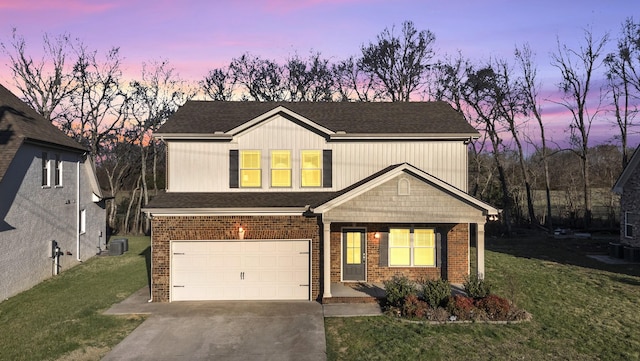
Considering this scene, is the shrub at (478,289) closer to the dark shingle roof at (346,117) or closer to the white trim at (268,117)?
the dark shingle roof at (346,117)

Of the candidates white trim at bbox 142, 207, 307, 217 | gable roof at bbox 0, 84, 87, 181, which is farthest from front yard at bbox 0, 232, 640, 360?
gable roof at bbox 0, 84, 87, 181

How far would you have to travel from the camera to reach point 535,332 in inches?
408

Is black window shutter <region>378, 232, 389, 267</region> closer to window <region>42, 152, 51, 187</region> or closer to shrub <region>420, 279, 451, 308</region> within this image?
shrub <region>420, 279, 451, 308</region>

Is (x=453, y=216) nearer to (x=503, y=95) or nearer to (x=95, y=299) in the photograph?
(x=95, y=299)

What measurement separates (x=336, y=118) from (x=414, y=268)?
22.9ft

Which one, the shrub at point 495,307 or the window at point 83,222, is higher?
the window at point 83,222

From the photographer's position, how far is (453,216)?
13.0m

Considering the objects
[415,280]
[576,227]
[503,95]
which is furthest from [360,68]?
[415,280]

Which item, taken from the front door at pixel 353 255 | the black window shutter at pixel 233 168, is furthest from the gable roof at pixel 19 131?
the front door at pixel 353 255

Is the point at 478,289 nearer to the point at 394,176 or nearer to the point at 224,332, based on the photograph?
the point at 394,176

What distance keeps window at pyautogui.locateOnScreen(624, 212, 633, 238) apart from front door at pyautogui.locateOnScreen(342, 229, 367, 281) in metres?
15.7

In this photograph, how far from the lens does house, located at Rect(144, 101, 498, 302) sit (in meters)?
13.1

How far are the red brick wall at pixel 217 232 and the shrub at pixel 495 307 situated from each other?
5.22 metres

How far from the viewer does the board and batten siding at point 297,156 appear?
15.2 metres
